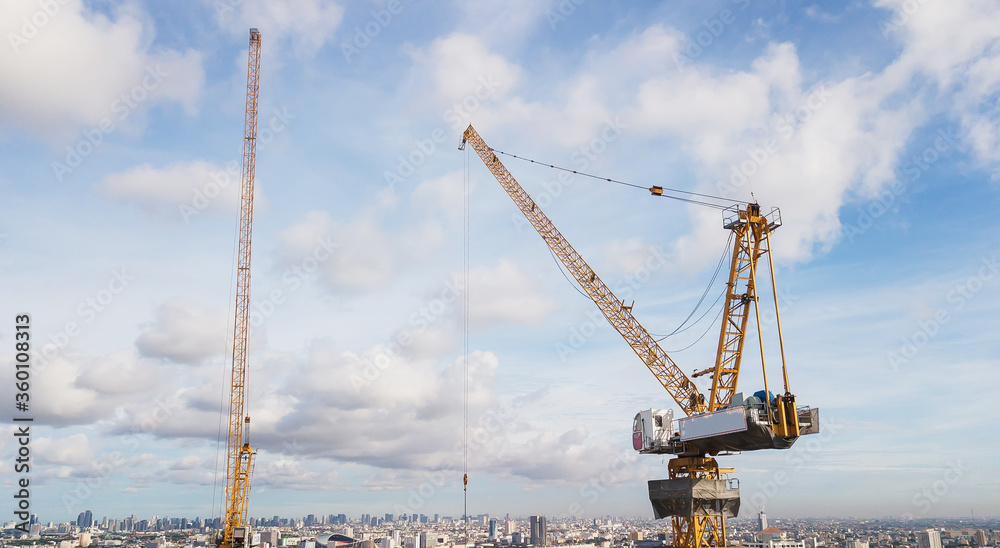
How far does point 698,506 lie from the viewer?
59688mm

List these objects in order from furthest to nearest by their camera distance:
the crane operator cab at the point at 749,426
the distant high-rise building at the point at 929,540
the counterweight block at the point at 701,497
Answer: the distant high-rise building at the point at 929,540 < the counterweight block at the point at 701,497 < the crane operator cab at the point at 749,426

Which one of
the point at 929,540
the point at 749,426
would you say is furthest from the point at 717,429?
the point at 929,540

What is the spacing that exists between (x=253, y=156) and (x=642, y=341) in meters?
67.0

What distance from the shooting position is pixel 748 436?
5053cm

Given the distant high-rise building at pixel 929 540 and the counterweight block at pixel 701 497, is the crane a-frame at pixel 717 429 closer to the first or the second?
the counterweight block at pixel 701 497

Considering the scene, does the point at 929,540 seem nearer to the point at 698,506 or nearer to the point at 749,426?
the point at 698,506

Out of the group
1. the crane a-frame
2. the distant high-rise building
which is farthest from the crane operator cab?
the distant high-rise building

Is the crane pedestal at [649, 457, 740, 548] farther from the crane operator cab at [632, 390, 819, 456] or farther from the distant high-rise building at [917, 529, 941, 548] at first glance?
the distant high-rise building at [917, 529, 941, 548]

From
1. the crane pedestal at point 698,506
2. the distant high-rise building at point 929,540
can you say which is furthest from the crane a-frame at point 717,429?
the distant high-rise building at point 929,540

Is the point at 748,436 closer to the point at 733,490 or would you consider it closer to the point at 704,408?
the point at 733,490

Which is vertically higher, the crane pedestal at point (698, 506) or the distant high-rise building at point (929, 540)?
the crane pedestal at point (698, 506)

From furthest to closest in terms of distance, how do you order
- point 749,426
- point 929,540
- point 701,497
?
point 929,540 < point 701,497 < point 749,426

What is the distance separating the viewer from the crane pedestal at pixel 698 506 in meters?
59.2

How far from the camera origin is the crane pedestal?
5922 centimetres
